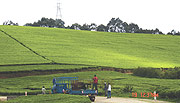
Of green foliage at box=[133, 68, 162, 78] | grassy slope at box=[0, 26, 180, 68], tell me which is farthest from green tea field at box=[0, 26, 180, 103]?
green foliage at box=[133, 68, 162, 78]

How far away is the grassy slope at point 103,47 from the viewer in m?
74.1

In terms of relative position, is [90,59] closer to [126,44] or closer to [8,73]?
[8,73]

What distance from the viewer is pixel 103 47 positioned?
93625mm

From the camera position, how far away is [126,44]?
104 meters

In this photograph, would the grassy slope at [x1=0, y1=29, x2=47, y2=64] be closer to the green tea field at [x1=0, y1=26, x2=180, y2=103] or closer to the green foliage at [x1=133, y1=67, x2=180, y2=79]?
the green tea field at [x1=0, y1=26, x2=180, y2=103]

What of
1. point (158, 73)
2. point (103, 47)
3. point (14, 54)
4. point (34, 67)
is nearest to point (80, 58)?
point (14, 54)

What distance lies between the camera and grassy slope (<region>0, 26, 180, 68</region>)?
7412 centimetres

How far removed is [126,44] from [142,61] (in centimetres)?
2556

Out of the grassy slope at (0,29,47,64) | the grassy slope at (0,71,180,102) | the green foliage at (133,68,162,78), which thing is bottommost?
the grassy slope at (0,71,180,102)

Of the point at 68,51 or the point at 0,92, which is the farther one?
the point at 68,51

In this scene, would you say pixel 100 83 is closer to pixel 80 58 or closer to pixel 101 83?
pixel 101 83

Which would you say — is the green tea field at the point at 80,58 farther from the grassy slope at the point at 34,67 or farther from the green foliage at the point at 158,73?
the green foliage at the point at 158,73

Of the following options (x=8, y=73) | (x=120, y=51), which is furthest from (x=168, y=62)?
(x=8, y=73)

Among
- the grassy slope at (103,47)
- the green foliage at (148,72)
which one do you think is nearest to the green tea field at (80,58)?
the grassy slope at (103,47)
